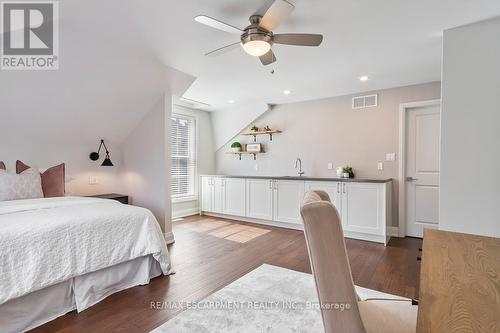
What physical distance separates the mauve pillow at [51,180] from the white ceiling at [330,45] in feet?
6.85

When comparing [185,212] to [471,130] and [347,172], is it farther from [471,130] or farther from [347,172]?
[471,130]

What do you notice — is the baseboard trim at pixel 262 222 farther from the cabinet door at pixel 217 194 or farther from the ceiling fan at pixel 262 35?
the ceiling fan at pixel 262 35

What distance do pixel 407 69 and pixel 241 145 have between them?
3393 mm

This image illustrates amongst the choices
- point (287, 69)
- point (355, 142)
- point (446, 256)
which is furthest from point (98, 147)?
point (446, 256)

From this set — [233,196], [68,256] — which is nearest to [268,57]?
[68,256]

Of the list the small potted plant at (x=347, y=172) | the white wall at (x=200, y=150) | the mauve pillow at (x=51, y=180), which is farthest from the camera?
the white wall at (x=200, y=150)

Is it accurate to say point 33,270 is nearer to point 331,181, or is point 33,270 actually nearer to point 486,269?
point 486,269

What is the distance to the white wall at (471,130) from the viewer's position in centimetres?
231

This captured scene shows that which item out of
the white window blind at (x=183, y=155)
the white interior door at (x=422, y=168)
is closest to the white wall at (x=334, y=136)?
the white interior door at (x=422, y=168)

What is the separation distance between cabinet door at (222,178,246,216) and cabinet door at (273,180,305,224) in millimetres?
726

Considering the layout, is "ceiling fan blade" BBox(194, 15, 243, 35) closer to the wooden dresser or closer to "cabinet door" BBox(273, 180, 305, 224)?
the wooden dresser

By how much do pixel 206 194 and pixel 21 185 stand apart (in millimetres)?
3264

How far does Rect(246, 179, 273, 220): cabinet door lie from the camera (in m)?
4.80

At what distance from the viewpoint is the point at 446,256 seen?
3.93 ft
